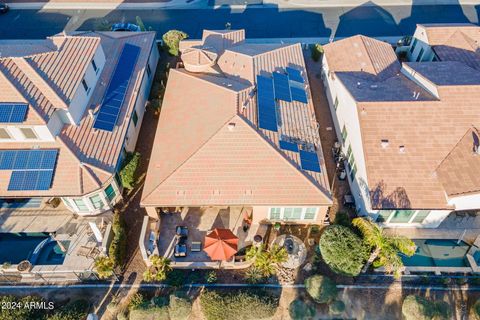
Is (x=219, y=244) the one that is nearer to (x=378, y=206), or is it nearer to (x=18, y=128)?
(x=378, y=206)

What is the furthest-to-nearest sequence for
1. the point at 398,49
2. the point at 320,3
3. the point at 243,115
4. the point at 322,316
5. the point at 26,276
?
the point at 320,3 → the point at 398,49 → the point at 243,115 → the point at 26,276 → the point at 322,316

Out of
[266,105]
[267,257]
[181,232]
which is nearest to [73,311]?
[181,232]

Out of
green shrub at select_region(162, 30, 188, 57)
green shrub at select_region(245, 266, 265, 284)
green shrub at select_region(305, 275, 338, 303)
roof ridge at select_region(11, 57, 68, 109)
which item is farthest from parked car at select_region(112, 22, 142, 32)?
green shrub at select_region(305, 275, 338, 303)

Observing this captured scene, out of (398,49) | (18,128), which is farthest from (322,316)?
(398,49)

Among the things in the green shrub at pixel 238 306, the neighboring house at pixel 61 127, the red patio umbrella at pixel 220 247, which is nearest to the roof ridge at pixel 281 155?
the red patio umbrella at pixel 220 247

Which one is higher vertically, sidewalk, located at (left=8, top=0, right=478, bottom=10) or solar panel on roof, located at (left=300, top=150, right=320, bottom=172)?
sidewalk, located at (left=8, top=0, right=478, bottom=10)

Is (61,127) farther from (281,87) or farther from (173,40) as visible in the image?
(281,87)

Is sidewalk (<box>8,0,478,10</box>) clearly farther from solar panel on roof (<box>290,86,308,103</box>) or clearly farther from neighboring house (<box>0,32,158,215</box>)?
solar panel on roof (<box>290,86,308,103</box>)
